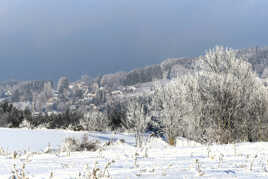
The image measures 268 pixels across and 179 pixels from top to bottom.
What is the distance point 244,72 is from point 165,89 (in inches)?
214

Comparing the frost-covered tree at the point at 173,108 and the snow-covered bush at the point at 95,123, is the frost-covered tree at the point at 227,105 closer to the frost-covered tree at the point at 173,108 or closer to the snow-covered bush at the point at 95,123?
the frost-covered tree at the point at 173,108

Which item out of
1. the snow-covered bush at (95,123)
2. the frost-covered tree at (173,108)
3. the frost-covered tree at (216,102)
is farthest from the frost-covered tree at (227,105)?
the snow-covered bush at (95,123)

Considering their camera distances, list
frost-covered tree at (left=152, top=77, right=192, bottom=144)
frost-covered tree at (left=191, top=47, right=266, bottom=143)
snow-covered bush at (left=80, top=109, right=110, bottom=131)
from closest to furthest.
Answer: frost-covered tree at (left=191, top=47, right=266, bottom=143)
frost-covered tree at (left=152, top=77, right=192, bottom=144)
snow-covered bush at (left=80, top=109, right=110, bottom=131)

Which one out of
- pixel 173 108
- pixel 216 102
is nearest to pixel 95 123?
pixel 173 108

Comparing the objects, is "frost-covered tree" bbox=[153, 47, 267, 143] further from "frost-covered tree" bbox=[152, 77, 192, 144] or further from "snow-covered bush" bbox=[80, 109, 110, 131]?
"snow-covered bush" bbox=[80, 109, 110, 131]

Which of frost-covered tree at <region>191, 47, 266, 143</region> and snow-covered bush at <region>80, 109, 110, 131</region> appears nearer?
frost-covered tree at <region>191, 47, 266, 143</region>

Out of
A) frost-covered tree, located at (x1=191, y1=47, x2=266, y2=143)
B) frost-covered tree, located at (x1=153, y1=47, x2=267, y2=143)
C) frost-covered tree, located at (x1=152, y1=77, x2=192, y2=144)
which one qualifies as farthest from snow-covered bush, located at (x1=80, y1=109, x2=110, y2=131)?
frost-covered tree, located at (x1=191, y1=47, x2=266, y2=143)

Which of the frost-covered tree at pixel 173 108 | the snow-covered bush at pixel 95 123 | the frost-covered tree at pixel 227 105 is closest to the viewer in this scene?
the frost-covered tree at pixel 227 105

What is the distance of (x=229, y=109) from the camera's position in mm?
16188

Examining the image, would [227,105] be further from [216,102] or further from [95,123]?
[95,123]

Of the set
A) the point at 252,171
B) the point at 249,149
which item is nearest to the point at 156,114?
the point at 249,149

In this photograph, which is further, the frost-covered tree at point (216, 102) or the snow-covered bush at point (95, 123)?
the snow-covered bush at point (95, 123)

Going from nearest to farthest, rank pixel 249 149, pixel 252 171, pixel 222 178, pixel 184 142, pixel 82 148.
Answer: pixel 222 178 → pixel 252 171 → pixel 249 149 → pixel 82 148 → pixel 184 142

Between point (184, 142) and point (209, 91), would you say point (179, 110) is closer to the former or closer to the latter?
point (184, 142)
